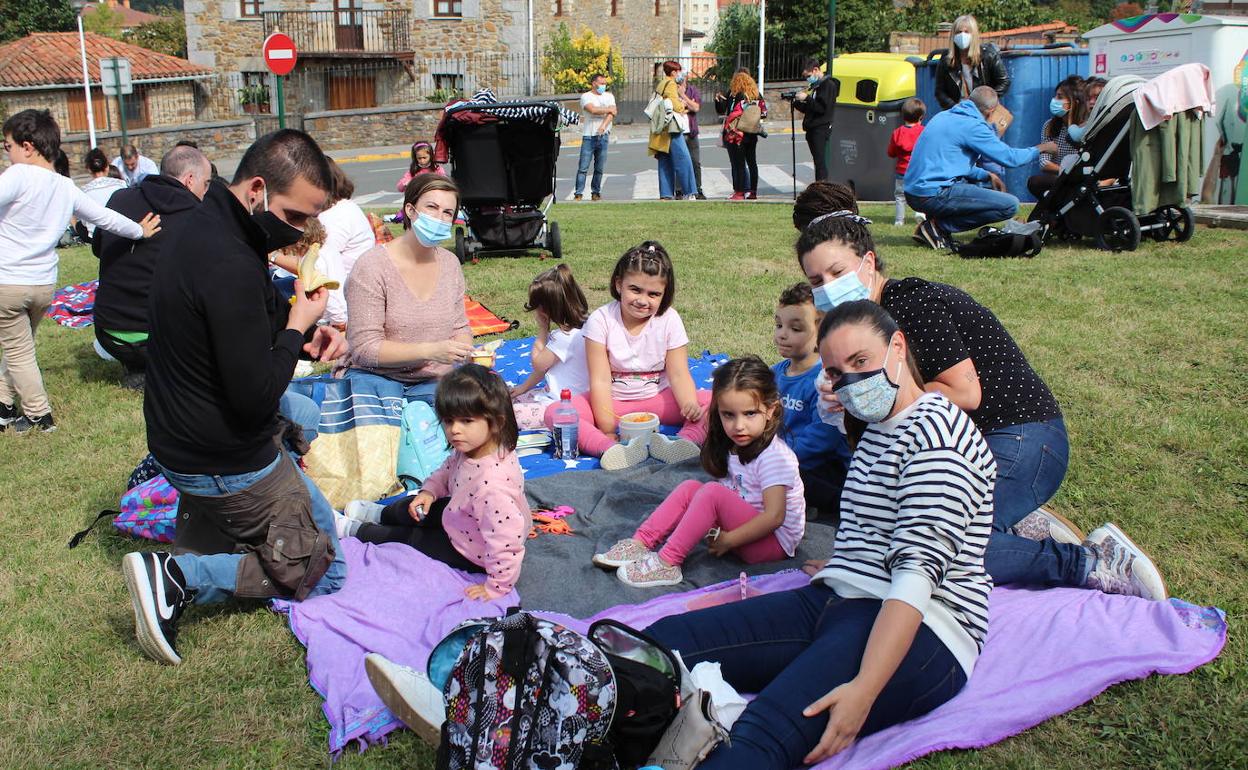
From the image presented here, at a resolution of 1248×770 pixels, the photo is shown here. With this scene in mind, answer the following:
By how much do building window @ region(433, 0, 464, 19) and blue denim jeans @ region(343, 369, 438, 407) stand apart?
3382 centimetres

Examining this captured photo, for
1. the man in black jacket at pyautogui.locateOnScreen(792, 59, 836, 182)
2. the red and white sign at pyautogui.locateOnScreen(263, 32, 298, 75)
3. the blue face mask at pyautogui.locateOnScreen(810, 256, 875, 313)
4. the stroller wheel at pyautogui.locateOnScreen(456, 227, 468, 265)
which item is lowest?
the stroller wheel at pyautogui.locateOnScreen(456, 227, 468, 265)

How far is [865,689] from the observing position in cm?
262

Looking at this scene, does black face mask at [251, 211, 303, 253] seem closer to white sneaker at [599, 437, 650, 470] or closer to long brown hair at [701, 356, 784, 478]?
long brown hair at [701, 356, 784, 478]

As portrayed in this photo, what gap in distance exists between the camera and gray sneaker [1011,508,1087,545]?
13.0ft

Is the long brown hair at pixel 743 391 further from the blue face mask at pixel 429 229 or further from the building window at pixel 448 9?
the building window at pixel 448 9

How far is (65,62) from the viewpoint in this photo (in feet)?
120

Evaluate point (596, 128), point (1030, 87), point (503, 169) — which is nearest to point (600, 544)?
point (503, 169)

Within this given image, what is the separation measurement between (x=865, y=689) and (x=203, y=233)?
2495mm

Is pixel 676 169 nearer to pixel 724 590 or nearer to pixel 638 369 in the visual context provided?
pixel 638 369

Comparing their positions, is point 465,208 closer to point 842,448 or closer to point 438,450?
point 438,450

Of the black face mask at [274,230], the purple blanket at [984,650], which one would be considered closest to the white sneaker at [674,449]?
the purple blanket at [984,650]

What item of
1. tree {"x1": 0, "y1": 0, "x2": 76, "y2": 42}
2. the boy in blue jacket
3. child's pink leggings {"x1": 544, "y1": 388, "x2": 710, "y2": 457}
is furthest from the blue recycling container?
tree {"x1": 0, "y1": 0, "x2": 76, "y2": 42}

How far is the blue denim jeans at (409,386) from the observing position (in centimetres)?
519

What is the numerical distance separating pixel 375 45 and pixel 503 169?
29.7 m
